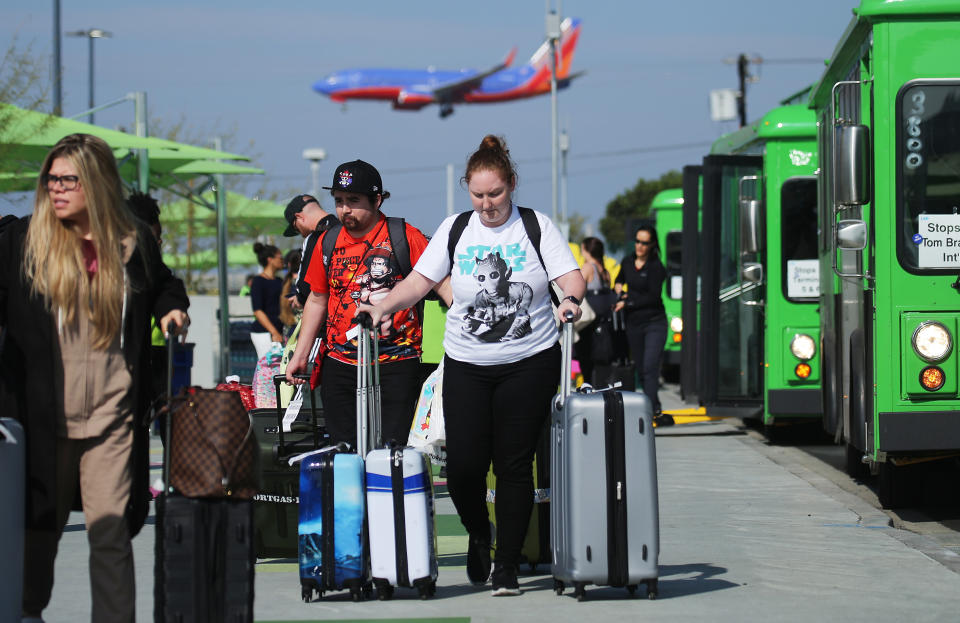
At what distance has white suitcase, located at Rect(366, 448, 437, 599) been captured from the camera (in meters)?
6.25

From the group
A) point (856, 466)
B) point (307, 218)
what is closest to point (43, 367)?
point (307, 218)

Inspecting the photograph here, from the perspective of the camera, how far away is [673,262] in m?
25.0

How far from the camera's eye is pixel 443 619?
6.02 meters

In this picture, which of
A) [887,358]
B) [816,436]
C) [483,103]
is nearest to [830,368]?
[887,358]

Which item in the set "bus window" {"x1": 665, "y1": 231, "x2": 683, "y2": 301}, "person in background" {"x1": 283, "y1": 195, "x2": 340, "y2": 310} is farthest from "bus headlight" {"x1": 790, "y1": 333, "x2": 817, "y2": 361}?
"bus window" {"x1": 665, "y1": 231, "x2": 683, "y2": 301}

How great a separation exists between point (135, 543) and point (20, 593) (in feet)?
12.0

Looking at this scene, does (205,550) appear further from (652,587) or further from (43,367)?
(652,587)

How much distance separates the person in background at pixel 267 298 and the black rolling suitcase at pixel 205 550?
929 centimetres

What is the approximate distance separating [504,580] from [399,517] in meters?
0.56

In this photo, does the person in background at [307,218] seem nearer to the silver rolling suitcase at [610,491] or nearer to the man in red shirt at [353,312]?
the man in red shirt at [353,312]

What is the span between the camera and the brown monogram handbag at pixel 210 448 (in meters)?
4.94

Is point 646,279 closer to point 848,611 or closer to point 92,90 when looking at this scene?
point 848,611

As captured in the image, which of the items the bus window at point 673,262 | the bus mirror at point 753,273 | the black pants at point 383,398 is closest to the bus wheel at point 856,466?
the bus mirror at point 753,273

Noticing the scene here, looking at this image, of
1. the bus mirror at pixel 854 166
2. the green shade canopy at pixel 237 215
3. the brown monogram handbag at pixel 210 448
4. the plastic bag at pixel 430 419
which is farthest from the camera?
the green shade canopy at pixel 237 215
